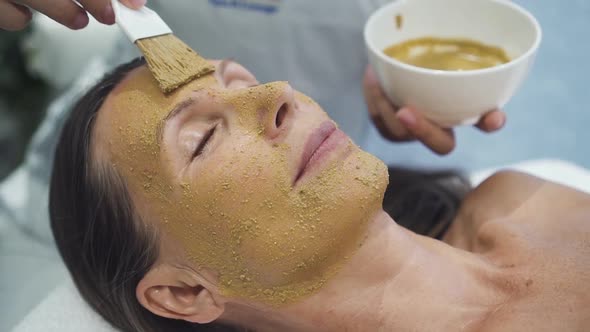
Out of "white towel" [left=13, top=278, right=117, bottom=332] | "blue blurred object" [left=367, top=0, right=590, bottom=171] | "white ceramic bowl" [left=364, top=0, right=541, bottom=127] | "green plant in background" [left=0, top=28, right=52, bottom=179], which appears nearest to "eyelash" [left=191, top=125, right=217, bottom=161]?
"white ceramic bowl" [left=364, top=0, right=541, bottom=127]

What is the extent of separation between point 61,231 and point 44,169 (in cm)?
56

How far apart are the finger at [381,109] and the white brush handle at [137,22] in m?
0.56

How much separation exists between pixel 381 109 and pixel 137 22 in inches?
24.8

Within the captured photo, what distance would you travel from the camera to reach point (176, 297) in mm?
978

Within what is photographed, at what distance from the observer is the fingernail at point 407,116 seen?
1.12m

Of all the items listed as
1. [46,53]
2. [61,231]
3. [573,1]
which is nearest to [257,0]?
[61,231]

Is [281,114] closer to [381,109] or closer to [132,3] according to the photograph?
[132,3]

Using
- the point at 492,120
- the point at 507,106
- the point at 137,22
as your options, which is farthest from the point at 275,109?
the point at 507,106

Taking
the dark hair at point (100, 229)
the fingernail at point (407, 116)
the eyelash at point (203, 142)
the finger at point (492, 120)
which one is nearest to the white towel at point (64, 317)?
the dark hair at point (100, 229)

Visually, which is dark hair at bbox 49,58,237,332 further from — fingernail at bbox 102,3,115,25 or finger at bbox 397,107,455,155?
finger at bbox 397,107,455,155

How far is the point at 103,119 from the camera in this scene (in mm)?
955

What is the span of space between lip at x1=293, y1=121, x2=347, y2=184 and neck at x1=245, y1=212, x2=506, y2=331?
140mm

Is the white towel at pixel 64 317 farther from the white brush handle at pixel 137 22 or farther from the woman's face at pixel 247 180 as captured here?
the white brush handle at pixel 137 22

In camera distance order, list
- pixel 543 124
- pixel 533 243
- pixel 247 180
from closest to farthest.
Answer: pixel 247 180, pixel 533 243, pixel 543 124
